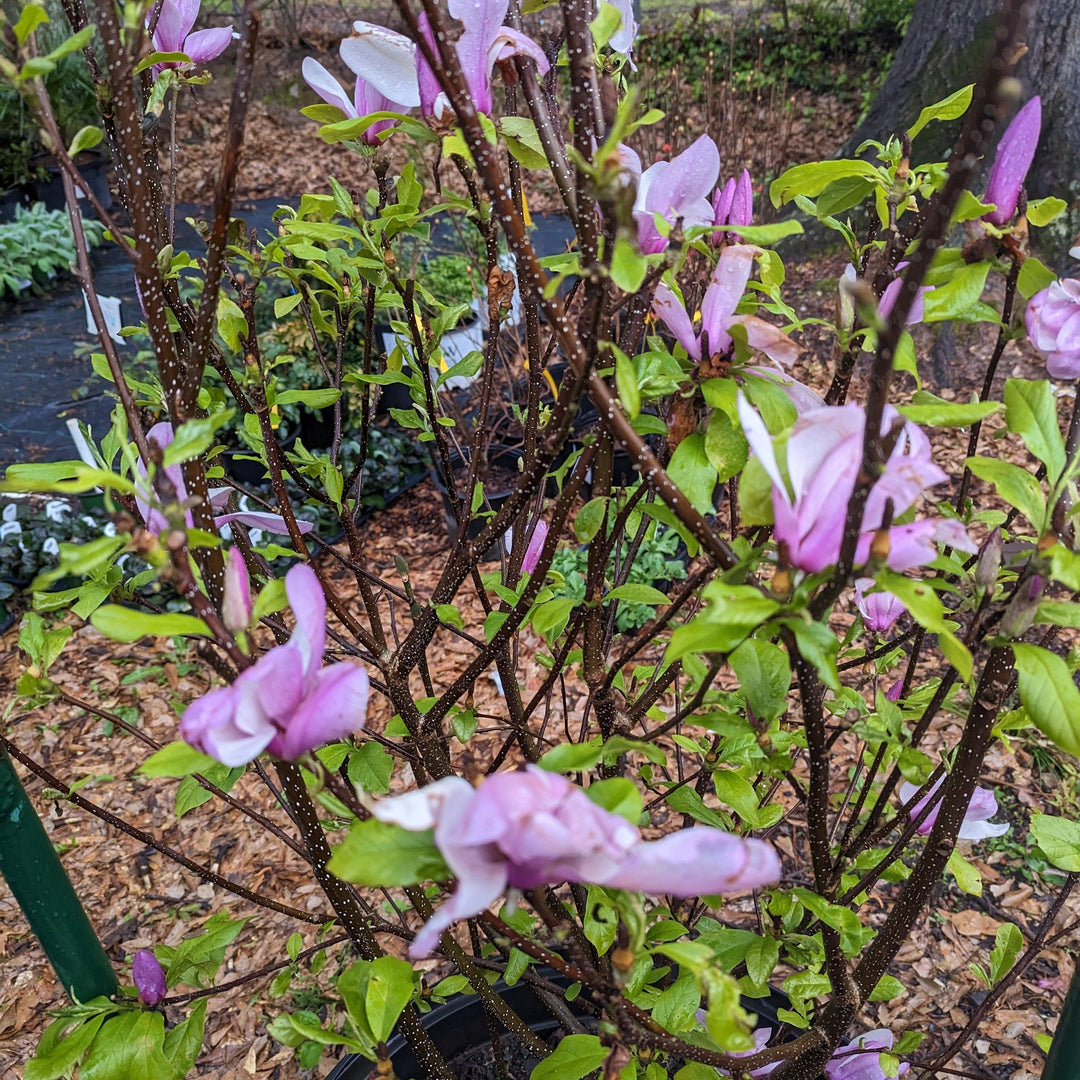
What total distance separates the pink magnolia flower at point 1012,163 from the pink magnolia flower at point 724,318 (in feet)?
0.67

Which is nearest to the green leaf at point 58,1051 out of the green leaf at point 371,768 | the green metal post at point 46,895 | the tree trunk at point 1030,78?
the green metal post at point 46,895

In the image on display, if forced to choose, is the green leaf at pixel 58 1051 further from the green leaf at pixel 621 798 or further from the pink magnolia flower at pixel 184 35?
the pink magnolia flower at pixel 184 35

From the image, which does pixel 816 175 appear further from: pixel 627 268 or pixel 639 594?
pixel 639 594

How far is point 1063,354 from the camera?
0.84 metres

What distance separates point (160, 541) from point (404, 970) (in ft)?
1.47

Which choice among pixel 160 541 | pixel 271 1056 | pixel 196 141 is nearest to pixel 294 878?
pixel 271 1056

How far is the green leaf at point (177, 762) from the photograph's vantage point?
0.66m

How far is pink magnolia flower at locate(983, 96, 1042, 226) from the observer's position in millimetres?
752

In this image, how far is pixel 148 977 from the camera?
102cm

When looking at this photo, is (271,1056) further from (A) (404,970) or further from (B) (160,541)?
(B) (160,541)

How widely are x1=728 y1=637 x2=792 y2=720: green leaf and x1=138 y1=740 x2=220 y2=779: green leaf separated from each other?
0.46 metres

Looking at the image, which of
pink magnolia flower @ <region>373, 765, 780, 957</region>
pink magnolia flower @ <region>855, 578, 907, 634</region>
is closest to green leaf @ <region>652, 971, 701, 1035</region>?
pink magnolia flower @ <region>855, 578, 907, 634</region>

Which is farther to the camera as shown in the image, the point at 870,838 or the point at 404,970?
the point at 870,838

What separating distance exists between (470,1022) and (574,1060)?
0.79m
